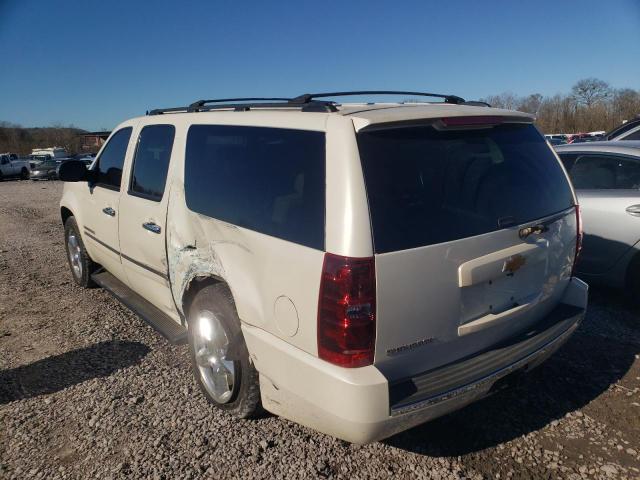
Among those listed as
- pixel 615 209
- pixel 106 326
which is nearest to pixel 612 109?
pixel 615 209

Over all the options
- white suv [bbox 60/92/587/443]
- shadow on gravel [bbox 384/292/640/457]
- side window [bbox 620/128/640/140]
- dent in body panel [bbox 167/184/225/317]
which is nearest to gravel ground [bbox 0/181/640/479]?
shadow on gravel [bbox 384/292/640/457]

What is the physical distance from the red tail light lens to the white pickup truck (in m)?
36.5

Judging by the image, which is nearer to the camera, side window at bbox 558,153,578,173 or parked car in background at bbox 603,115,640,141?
side window at bbox 558,153,578,173

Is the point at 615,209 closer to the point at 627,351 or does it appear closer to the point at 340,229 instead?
the point at 627,351

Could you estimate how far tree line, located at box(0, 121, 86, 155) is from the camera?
64500 mm

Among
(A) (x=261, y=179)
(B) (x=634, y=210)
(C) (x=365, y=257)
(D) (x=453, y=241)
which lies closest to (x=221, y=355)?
(A) (x=261, y=179)

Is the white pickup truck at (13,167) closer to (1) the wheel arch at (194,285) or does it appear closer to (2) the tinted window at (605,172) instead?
(1) the wheel arch at (194,285)

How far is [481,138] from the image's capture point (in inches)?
98.3

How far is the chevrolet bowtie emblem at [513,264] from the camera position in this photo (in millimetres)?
2332

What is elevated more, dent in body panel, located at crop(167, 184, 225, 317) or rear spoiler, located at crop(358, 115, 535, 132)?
rear spoiler, located at crop(358, 115, 535, 132)

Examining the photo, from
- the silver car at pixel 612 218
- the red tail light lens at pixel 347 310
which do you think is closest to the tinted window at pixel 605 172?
the silver car at pixel 612 218

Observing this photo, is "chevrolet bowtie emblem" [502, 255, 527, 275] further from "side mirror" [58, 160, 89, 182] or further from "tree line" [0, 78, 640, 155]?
"tree line" [0, 78, 640, 155]

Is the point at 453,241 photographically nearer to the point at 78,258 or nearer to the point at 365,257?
the point at 365,257

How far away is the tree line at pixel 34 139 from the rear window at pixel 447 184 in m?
70.3
